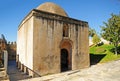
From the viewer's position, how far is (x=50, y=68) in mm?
12758

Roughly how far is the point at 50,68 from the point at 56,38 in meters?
2.79

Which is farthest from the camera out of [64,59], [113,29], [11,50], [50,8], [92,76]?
[11,50]

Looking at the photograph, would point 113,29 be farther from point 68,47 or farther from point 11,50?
point 11,50

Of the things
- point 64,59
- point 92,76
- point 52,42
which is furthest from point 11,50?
point 92,76

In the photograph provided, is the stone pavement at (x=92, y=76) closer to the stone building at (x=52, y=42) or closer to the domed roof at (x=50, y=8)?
the stone building at (x=52, y=42)

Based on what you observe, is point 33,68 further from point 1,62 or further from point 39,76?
point 1,62

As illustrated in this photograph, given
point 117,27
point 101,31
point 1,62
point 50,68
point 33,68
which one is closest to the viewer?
point 33,68

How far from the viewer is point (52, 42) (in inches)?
520

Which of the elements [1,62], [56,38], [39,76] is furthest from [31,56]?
[1,62]

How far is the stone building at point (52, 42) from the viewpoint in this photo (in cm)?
1220

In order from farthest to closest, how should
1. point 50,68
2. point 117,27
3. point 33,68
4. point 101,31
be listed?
point 101,31, point 117,27, point 50,68, point 33,68

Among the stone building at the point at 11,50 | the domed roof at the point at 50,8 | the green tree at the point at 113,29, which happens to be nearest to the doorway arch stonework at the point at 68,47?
the domed roof at the point at 50,8

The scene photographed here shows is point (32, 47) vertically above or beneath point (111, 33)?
beneath

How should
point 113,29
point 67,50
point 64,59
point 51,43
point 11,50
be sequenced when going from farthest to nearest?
1. point 11,50
2. point 113,29
3. point 64,59
4. point 67,50
5. point 51,43
